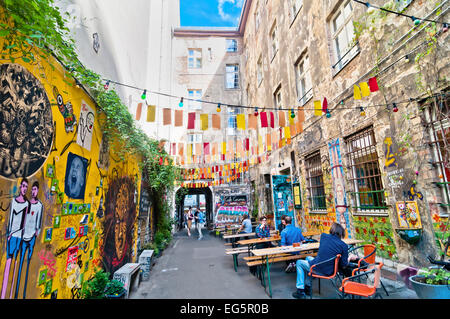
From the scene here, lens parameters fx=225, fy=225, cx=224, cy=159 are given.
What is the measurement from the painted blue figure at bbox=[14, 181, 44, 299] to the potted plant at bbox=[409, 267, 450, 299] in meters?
4.72

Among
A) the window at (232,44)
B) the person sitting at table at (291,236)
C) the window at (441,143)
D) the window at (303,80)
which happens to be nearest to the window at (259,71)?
the window at (303,80)

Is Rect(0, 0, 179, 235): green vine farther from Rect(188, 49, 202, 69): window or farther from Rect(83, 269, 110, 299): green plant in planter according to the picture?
Rect(188, 49, 202, 69): window

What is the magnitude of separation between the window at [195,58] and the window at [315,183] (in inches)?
598

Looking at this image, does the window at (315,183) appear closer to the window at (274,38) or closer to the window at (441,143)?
the window at (441,143)

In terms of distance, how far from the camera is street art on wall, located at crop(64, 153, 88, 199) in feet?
10.8

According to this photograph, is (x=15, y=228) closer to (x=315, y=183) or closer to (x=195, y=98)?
(x=315, y=183)

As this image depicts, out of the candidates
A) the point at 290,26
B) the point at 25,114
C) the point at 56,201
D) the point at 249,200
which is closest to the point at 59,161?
the point at 56,201

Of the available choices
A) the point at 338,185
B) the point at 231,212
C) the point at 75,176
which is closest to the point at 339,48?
the point at 338,185

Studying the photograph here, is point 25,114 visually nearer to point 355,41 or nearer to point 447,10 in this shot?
point 447,10

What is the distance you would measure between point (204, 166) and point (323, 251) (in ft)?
45.5

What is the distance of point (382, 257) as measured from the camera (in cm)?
498

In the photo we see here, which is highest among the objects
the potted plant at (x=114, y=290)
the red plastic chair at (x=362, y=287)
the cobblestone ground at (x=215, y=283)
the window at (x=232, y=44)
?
the window at (x=232, y=44)

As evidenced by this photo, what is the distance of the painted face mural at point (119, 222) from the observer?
15.6 ft

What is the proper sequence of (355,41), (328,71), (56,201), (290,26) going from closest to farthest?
(56,201), (355,41), (328,71), (290,26)
